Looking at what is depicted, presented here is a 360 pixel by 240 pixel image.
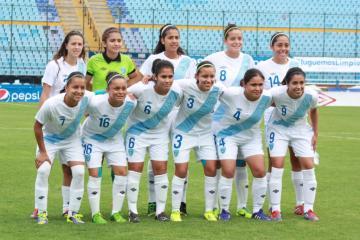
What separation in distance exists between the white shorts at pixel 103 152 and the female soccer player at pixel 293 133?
1.63 m

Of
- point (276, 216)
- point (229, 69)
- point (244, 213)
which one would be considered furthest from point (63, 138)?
point (276, 216)

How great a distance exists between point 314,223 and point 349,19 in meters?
32.6

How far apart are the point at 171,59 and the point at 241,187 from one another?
1.60m

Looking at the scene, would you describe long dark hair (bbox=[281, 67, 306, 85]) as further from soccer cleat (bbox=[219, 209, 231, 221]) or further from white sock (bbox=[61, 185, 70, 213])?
white sock (bbox=[61, 185, 70, 213])

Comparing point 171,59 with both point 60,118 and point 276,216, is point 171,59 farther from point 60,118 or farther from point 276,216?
point 276,216

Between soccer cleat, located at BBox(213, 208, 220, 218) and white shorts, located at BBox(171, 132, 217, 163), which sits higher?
white shorts, located at BBox(171, 132, 217, 163)

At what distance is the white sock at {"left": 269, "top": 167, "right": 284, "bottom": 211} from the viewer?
25.8 ft

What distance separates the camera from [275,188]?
7918 mm

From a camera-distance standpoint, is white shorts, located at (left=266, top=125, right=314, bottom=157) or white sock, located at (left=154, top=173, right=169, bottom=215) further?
white shorts, located at (left=266, top=125, right=314, bottom=157)

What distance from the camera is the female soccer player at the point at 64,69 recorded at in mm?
7758

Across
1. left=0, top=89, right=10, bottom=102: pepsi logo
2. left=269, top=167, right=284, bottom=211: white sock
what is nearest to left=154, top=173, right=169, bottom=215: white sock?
left=269, top=167, right=284, bottom=211: white sock

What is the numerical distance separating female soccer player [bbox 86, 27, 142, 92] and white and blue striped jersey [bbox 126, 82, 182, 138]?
0.49m

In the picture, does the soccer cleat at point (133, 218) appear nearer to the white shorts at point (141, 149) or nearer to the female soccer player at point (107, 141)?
the female soccer player at point (107, 141)

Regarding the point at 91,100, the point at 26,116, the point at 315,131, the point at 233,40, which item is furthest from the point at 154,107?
the point at 26,116
